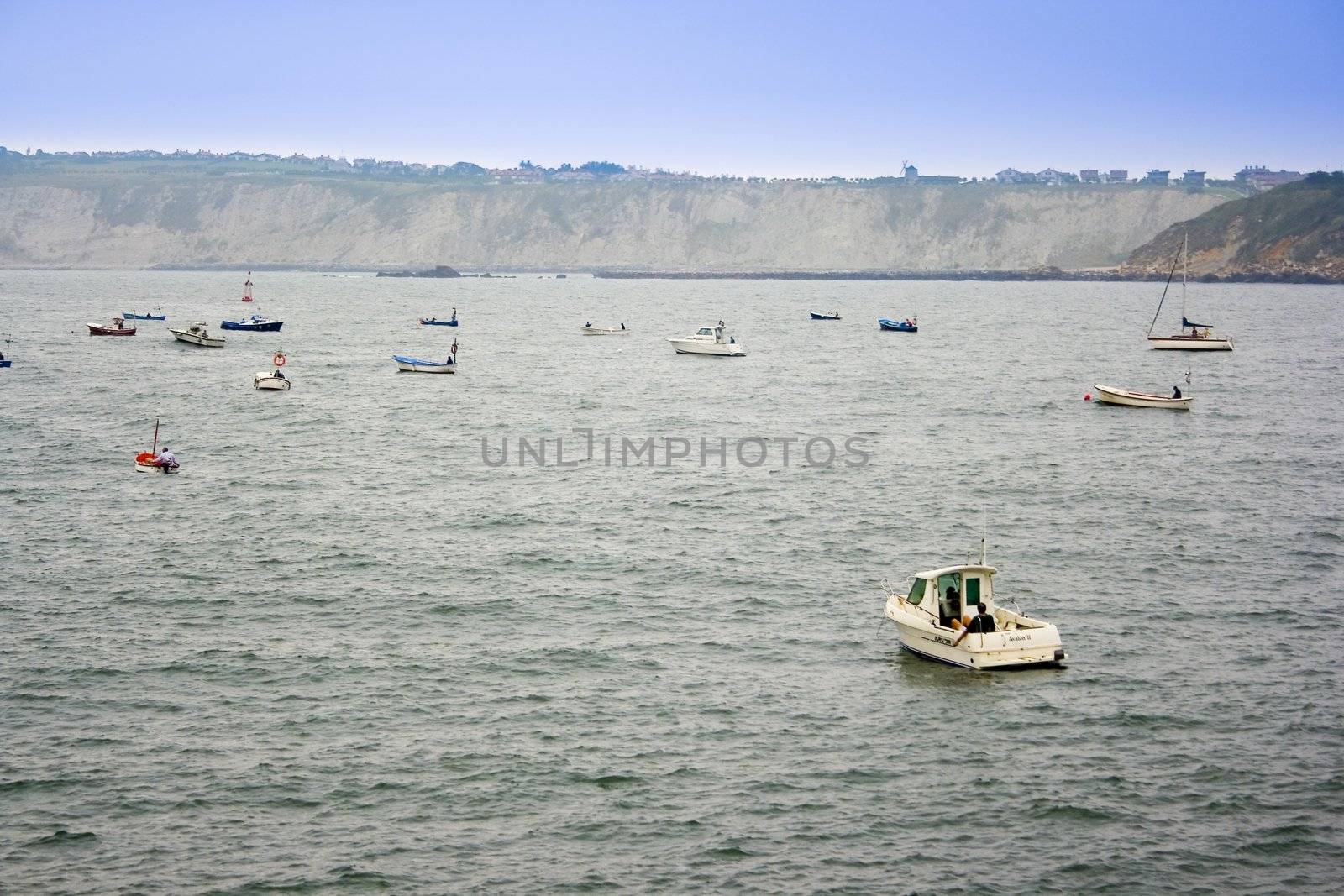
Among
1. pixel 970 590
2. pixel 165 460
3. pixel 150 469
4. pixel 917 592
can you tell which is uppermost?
pixel 970 590

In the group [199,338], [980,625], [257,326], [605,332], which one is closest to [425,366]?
[199,338]

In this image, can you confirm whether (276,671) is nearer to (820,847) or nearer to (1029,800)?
(820,847)

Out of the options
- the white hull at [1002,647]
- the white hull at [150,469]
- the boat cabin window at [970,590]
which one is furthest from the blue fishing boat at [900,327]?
the white hull at [1002,647]

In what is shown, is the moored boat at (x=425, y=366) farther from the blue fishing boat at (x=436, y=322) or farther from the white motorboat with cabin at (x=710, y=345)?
the blue fishing boat at (x=436, y=322)

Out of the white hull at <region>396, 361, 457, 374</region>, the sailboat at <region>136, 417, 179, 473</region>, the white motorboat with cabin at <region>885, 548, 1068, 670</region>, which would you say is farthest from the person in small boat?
the white hull at <region>396, 361, 457, 374</region>

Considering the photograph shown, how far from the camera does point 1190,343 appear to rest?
134000 mm

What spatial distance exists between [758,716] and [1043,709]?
722 centimetres

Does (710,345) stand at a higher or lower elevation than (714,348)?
higher

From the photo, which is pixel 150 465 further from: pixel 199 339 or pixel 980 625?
pixel 199 339

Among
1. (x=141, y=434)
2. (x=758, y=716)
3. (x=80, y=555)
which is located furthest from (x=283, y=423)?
(x=758, y=716)

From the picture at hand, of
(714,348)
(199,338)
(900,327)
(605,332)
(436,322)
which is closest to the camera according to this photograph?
(714,348)

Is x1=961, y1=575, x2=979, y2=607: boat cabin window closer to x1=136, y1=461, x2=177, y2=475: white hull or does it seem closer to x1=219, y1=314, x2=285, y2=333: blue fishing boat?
x1=136, y1=461, x2=177, y2=475: white hull

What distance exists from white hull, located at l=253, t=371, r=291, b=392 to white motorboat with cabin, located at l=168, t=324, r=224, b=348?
38.9m

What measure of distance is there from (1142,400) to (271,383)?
58409 millimetres
